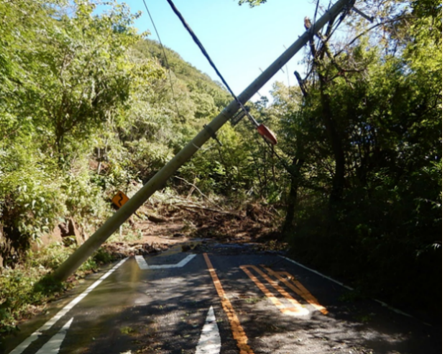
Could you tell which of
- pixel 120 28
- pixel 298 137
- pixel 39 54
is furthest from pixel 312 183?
pixel 39 54

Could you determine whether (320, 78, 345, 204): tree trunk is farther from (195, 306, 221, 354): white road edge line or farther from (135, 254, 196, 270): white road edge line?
(195, 306, 221, 354): white road edge line

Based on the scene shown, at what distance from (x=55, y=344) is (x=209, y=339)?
2164 mm

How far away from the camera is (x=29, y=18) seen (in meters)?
7.95

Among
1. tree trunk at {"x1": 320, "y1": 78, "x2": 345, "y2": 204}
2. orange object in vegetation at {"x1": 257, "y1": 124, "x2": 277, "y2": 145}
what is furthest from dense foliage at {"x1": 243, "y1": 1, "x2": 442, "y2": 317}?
orange object in vegetation at {"x1": 257, "y1": 124, "x2": 277, "y2": 145}

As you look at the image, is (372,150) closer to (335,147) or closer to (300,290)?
(335,147)

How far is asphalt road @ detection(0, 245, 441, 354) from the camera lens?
445 centimetres

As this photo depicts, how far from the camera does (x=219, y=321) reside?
5.32m

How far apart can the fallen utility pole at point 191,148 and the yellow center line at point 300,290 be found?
3.87 meters

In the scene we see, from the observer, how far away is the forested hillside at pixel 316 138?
6691 millimetres

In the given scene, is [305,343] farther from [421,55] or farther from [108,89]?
[108,89]

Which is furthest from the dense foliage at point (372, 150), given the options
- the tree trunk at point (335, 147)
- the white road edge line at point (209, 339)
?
the white road edge line at point (209, 339)

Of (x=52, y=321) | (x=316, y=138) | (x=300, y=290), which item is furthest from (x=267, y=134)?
(x=316, y=138)

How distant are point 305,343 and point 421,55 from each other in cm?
894

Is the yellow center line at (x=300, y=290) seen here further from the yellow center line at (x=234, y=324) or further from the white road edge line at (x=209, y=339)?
the white road edge line at (x=209, y=339)
